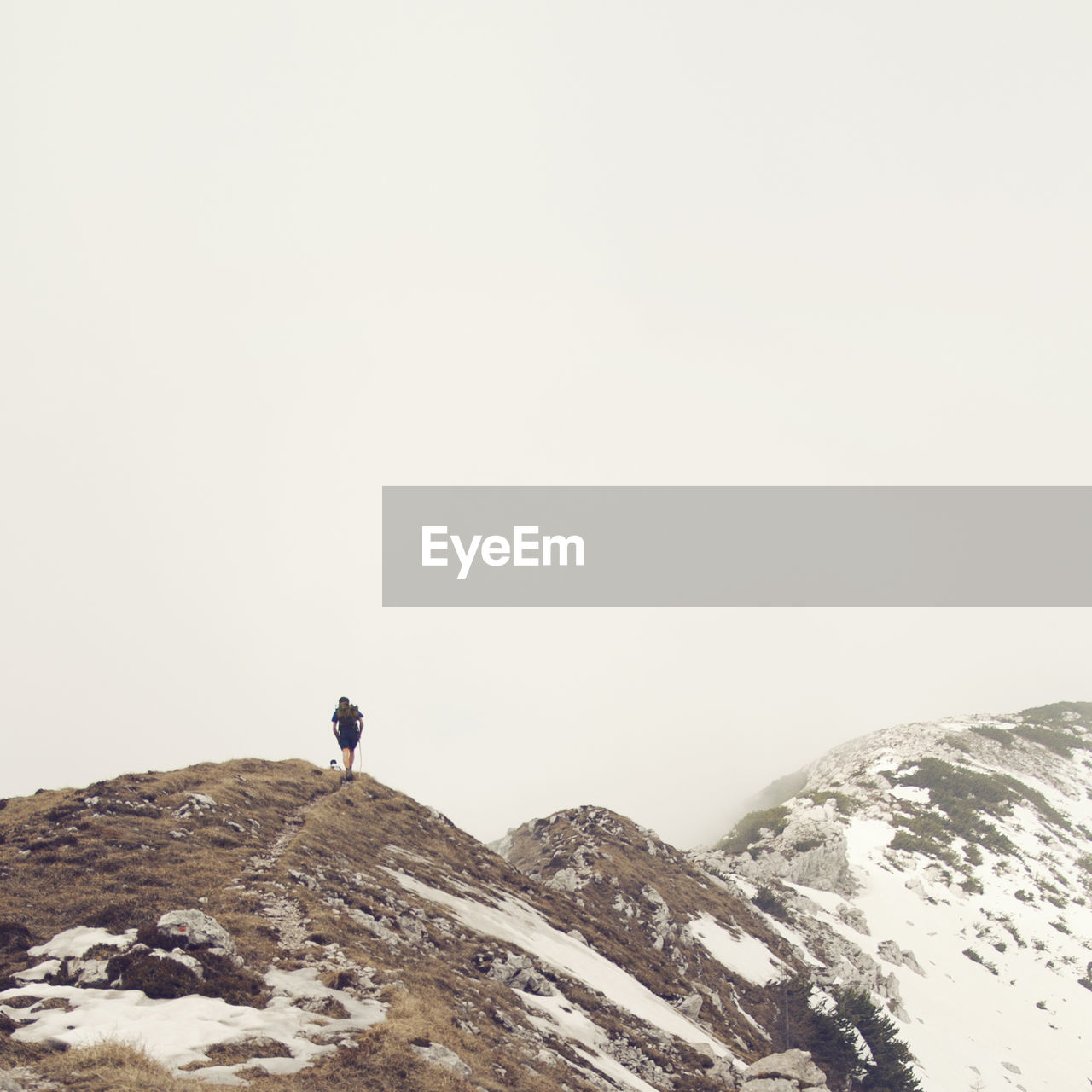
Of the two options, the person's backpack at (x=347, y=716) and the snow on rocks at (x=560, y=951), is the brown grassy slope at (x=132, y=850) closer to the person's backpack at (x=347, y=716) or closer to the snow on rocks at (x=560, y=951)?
the person's backpack at (x=347, y=716)

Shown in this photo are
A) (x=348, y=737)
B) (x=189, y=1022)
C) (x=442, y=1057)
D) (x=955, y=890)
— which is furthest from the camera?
(x=955, y=890)

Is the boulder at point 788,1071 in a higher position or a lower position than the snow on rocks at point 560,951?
lower

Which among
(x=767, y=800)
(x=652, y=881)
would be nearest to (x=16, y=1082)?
(x=652, y=881)

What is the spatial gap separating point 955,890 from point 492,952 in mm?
66119

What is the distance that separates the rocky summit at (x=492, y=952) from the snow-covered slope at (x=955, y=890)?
333mm

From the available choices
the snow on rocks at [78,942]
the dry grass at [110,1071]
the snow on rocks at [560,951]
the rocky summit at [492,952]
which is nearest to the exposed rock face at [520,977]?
the rocky summit at [492,952]

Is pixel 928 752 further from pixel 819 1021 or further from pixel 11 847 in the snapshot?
pixel 11 847

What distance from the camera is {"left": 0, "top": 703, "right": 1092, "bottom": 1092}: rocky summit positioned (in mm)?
13375

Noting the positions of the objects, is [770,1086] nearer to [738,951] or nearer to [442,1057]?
[442,1057]

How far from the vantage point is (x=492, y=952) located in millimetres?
24047

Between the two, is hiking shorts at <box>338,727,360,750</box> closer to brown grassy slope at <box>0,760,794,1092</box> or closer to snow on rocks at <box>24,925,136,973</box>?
brown grassy slope at <box>0,760,794,1092</box>

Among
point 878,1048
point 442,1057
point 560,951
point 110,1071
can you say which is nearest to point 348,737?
point 560,951

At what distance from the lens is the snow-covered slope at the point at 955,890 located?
49.5 m

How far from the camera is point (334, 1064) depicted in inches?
484
